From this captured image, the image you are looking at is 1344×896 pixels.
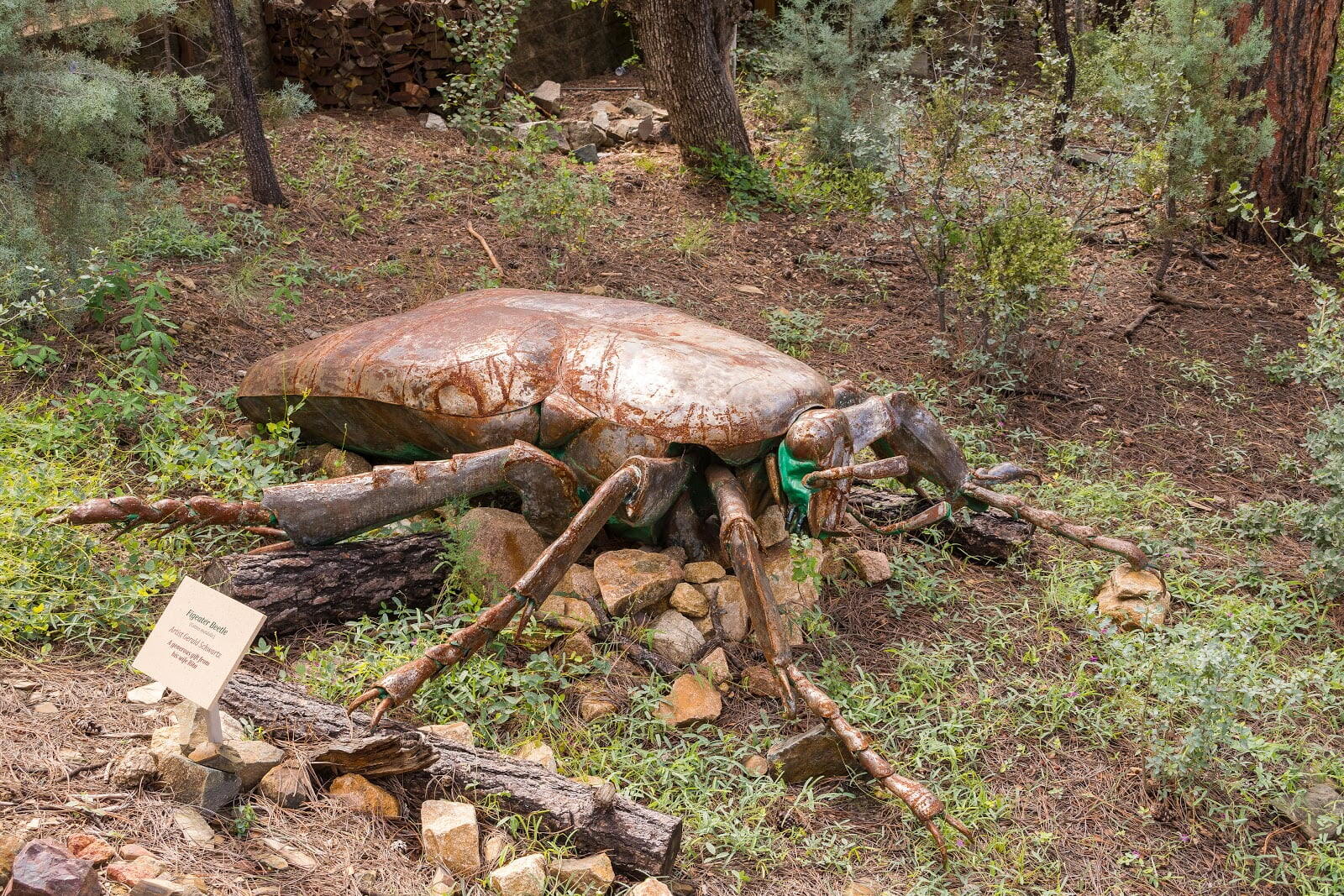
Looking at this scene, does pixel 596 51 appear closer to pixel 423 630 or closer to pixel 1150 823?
pixel 423 630

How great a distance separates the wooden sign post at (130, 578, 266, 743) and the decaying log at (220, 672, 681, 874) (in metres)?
0.31

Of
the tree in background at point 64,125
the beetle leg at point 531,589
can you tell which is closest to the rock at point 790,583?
the beetle leg at point 531,589

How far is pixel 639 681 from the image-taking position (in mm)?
3311

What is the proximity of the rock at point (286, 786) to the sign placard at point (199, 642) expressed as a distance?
0.33 metres

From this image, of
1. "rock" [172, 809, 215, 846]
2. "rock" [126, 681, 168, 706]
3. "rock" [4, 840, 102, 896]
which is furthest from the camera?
"rock" [126, 681, 168, 706]

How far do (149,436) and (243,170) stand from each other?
316 cm

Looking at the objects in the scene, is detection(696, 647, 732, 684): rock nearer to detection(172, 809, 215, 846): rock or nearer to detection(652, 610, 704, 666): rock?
detection(652, 610, 704, 666): rock

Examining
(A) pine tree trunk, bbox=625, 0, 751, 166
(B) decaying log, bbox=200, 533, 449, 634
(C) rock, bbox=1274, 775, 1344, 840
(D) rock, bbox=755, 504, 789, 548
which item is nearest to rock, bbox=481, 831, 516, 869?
(B) decaying log, bbox=200, 533, 449, 634

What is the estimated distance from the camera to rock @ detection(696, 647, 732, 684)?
132 inches

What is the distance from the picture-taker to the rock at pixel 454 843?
2.49 m

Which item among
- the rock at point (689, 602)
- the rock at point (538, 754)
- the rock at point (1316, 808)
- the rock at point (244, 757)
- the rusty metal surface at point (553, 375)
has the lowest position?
the rock at point (1316, 808)

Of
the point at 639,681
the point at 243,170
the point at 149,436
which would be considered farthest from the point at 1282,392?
the point at 243,170

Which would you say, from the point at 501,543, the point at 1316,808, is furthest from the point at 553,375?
the point at 1316,808

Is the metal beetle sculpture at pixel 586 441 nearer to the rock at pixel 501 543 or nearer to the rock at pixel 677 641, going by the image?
the rock at pixel 501 543
